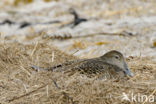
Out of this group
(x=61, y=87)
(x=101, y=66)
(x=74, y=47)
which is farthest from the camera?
(x=74, y=47)

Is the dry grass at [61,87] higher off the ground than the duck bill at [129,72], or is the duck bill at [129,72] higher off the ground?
the dry grass at [61,87]

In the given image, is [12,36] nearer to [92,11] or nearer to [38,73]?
[92,11]

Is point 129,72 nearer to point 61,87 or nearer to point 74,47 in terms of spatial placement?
point 61,87

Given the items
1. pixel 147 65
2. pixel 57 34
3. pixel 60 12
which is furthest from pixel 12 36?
Result: pixel 147 65

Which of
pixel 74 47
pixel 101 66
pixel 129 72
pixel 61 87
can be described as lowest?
pixel 74 47

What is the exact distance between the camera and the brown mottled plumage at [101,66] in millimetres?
4977

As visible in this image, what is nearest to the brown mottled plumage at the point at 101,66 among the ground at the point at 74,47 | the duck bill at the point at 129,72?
the duck bill at the point at 129,72

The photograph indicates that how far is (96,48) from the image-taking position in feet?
26.3

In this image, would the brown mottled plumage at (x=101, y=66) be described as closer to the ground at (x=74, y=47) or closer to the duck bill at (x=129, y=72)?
the duck bill at (x=129, y=72)

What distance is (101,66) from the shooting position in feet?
16.8

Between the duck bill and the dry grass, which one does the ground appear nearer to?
the dry grass

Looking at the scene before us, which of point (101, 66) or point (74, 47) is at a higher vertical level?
point (101, 66)

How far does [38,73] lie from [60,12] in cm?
871

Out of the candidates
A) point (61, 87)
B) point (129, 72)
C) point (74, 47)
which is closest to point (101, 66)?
point (129, 72)
